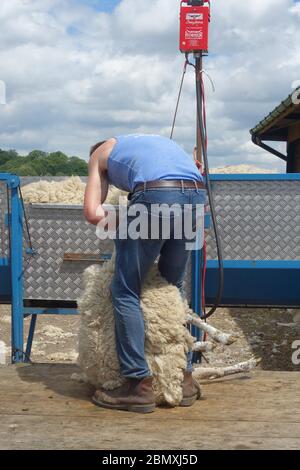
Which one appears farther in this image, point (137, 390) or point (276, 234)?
point (276, 234)

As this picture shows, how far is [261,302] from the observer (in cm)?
504

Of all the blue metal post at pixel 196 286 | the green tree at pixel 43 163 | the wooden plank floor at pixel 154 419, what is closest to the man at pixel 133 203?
the wooden plank floor at pixel 154 419

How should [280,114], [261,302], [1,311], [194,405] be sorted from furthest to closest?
1. [280,114]
2. [1,311]
3. [261,302]
4. [194,405]

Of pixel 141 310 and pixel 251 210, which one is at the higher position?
pixel 251 210

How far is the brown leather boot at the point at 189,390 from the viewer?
3311 mm

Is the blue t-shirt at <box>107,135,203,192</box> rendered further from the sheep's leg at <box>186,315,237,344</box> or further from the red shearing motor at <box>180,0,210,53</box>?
the red shearing motor at <box>180,0,210,53</box>

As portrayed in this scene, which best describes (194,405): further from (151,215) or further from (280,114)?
(280,114)

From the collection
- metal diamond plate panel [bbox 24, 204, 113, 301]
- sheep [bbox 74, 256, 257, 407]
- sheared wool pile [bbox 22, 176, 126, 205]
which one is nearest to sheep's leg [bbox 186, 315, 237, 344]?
sheep [bbox 74, 256, 257, 407]

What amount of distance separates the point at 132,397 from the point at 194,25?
2.61 m

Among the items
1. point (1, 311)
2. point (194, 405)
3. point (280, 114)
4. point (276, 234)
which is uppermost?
point (280, 114)

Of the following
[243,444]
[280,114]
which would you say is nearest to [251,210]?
[243,444]

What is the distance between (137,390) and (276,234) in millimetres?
1893

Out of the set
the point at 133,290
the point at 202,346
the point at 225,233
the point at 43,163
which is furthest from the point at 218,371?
the point at 43,163
